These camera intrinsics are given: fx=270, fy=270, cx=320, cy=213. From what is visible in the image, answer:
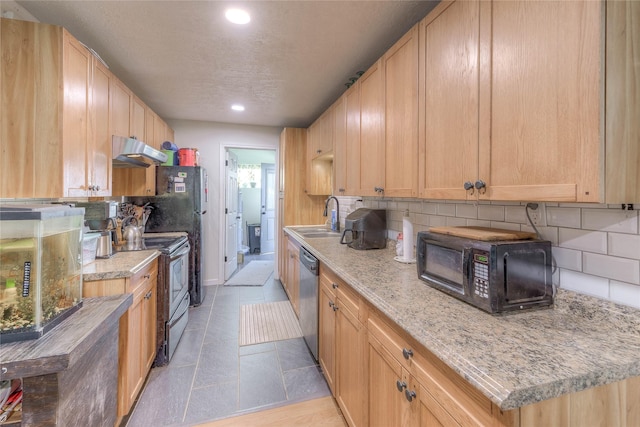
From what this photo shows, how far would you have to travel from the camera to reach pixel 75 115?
Result: 1.66 metres

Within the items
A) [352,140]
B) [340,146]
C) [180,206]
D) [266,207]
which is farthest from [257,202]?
[352,140]

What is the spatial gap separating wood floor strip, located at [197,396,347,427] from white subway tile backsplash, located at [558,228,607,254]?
5.08 ft

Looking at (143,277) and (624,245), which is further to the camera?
(143,277)

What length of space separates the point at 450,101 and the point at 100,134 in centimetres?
232

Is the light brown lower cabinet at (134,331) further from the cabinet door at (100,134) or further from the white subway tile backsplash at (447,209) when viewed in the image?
the white subway tile backsplash at (447,209)

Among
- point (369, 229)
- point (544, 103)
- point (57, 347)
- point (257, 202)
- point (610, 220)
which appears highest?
point (544, 103)

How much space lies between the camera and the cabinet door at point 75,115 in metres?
1.57

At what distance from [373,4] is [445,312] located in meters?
1.71

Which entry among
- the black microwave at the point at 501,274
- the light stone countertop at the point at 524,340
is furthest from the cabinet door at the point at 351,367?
the black microwave at the point at 501,274

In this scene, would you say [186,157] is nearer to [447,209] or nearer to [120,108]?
[120,108]

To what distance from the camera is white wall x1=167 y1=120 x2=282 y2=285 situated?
4004 mm

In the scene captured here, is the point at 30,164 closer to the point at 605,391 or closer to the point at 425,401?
the point at 425,401

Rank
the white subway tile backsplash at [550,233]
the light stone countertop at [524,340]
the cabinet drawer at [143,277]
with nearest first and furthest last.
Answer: the light stone countertop at [524,340] → the white subway tile backsplash at [550,233] → the cabinet drawer at [143,277]

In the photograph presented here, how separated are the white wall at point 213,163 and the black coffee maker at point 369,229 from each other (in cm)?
260
